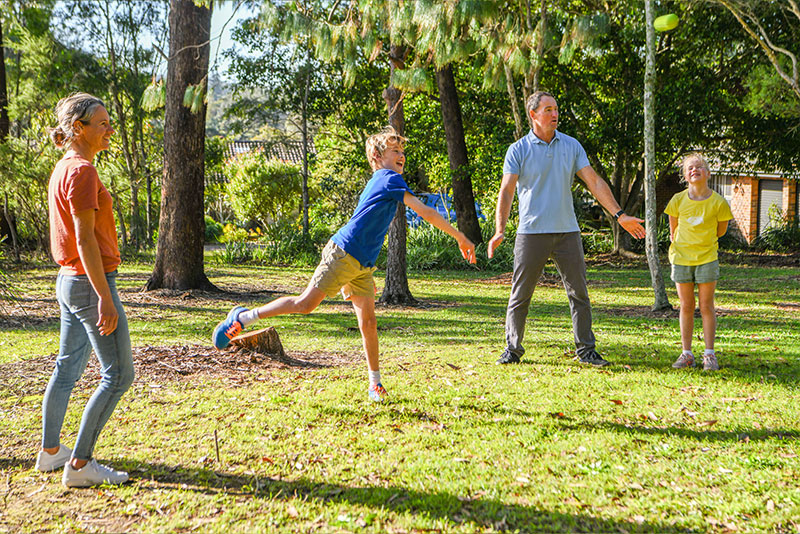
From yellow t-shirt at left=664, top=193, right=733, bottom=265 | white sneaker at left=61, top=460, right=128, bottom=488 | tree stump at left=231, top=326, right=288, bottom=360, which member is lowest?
white sneaker at left=61, top=460, right=128, bottom=488

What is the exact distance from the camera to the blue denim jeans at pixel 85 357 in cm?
336

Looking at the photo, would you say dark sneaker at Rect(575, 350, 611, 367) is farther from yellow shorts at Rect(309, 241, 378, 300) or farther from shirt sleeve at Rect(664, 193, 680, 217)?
yellow shorts at Rect(309, 241, 378, 300)

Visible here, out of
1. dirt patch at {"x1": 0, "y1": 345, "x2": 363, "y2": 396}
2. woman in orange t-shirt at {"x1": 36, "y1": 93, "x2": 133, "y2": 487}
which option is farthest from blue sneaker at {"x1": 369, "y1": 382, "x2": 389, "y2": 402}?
woman in orange t-shirt at {"x1": 36, "y1": 93, "x2": 133, "y2": 487}

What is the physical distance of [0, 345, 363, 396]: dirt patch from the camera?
231 inches

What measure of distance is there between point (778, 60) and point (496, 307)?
29.4 ft

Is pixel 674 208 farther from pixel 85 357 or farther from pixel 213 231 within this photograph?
pixel 213 231

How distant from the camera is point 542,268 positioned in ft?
19.5

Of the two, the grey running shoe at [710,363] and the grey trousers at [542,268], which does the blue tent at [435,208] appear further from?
the grey running shoe at [710,363]

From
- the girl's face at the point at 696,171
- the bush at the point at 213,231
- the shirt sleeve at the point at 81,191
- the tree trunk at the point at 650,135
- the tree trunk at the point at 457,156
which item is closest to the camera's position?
the shirt sleeve at the point at 81,191

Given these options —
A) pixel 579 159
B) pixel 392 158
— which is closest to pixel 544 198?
pixel 579 159

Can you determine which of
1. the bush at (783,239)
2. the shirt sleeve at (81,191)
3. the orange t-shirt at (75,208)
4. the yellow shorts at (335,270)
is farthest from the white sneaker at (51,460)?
the bush at (783,239)

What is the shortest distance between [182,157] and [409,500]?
10062mm

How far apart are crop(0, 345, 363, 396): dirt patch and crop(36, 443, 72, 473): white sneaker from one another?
76.6 inches

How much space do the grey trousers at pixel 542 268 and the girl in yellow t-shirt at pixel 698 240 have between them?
0.73 meters
